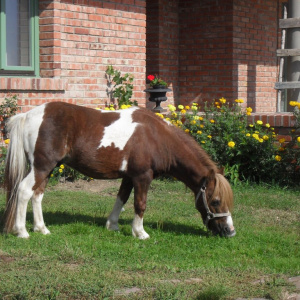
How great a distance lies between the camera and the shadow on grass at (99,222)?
7.10 meters

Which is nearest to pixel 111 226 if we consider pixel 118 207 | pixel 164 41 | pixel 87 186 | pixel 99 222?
pixel 118 207

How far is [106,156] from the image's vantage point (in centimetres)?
662

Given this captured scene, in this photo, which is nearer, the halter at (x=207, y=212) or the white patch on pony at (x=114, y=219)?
the halter at (x=207, y=212)

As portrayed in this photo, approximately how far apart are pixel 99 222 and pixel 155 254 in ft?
5.06

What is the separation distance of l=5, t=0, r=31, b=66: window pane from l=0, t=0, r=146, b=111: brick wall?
21 cm

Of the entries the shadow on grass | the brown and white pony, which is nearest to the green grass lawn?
the shadow on grass

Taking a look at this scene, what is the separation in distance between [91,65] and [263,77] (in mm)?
5000

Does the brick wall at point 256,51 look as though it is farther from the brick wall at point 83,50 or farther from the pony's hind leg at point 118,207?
the pony's hind leg at point 118,207

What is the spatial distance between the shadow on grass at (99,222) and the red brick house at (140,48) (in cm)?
227

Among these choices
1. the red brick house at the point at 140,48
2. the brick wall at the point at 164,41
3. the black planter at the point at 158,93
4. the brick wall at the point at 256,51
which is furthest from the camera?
the brick wall at the point at 256,51

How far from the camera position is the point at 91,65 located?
1027cm

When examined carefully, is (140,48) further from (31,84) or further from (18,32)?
(31,84)

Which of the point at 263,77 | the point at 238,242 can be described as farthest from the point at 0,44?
the point at 263,77

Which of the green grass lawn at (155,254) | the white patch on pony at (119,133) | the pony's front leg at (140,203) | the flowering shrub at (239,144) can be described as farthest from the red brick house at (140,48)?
the pony's front leg at (140,203)
